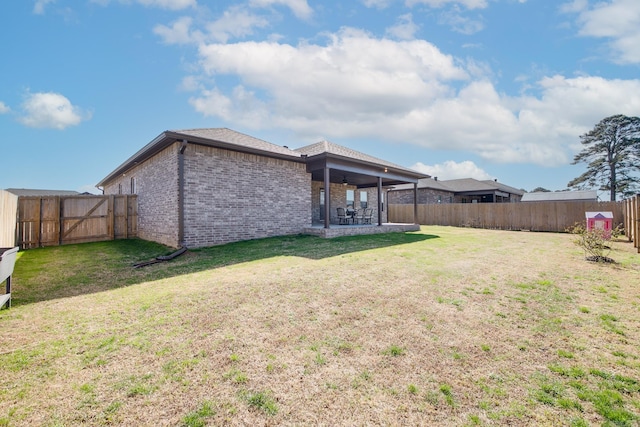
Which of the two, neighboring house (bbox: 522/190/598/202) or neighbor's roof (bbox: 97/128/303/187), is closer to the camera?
neighbor's roof (bbox: 97/128/303/187)

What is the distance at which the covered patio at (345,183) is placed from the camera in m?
12.5

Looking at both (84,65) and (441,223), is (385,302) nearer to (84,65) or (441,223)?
(84,65)

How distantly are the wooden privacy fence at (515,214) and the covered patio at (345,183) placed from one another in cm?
406

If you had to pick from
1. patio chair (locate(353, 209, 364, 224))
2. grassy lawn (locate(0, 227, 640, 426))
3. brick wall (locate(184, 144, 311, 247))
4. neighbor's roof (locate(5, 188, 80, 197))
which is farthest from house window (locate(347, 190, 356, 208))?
neighbor's roof (locate(5, 188, 80, 197))

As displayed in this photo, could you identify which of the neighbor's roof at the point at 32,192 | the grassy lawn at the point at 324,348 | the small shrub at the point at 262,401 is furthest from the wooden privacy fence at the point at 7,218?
the neighbor's roof at the point at 32,192

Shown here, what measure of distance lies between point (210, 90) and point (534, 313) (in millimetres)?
13575

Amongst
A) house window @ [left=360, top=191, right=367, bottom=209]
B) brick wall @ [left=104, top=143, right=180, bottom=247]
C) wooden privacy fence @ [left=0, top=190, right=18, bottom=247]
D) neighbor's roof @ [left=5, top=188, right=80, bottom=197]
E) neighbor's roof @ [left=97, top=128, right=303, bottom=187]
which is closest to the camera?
wooden privacy fence @ [left=0, top=190, right=18, bottom=247]

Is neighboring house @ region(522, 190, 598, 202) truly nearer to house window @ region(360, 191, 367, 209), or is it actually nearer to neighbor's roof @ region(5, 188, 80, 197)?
house window @ region(360, 191, 367, 209)

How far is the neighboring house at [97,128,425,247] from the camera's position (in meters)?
9.67

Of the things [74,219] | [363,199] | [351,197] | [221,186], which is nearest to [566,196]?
[363,199]

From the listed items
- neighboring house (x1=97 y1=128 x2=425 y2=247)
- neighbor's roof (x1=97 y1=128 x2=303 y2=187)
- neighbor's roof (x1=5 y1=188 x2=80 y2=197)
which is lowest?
neighboring house (x1=97 y1=128 x2=425 y2=247)

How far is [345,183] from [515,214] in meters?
11.8

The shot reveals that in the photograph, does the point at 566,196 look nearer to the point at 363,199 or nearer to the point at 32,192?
the point at 363,199

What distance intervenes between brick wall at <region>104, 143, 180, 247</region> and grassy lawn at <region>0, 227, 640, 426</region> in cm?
397
